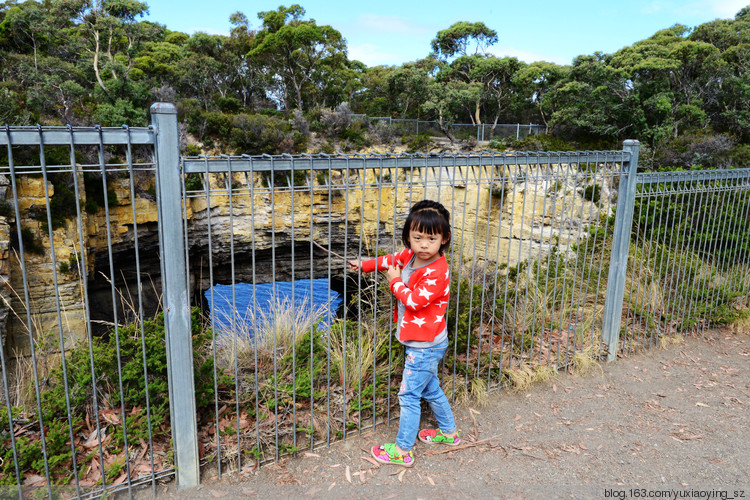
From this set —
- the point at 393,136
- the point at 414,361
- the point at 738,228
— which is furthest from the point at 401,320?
the point at 393,136

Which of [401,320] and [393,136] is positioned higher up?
[393,136]

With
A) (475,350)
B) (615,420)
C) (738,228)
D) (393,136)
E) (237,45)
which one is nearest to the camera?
(615,420)

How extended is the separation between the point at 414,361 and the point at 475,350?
1552mm

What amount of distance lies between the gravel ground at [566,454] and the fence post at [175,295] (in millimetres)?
258

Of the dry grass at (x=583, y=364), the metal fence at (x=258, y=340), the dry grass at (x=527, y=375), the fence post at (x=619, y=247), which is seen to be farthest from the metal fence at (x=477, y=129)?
the dry grass at (x=527, y=375)

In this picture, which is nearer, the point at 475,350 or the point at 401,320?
the point at 401,320

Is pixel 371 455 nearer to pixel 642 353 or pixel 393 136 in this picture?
pixel 642 353

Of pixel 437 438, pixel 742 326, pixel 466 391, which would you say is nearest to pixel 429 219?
pixel 437 438

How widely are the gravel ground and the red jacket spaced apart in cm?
91

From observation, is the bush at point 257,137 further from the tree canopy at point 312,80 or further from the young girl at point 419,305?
the young girl at point 419,305

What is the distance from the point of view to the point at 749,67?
19969 millimetres

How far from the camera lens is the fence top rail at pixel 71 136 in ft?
7.21

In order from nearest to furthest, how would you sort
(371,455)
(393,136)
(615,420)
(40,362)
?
Answer: (371,455) → (615,420) → (40,362) → (393,136)

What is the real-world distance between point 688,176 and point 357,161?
3.97 meters
